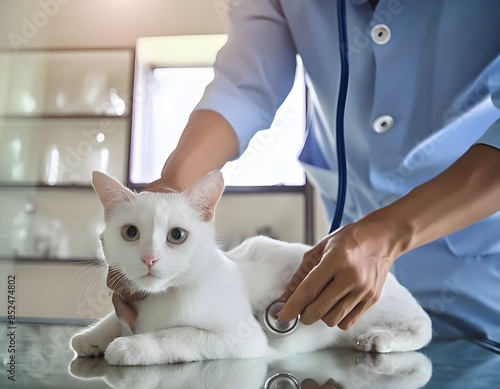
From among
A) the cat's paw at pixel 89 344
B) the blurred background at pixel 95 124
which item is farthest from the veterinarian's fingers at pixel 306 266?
the blurred background at pixel 95 124

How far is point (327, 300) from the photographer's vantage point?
1.71 ft

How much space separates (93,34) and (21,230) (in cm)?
80

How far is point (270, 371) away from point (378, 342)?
6.9 inches

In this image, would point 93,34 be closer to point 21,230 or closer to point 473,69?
point 21,230

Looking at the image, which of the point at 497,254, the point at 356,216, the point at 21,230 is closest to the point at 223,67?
the point at 356,216

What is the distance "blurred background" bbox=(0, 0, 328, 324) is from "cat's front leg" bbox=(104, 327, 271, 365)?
3.66 ft

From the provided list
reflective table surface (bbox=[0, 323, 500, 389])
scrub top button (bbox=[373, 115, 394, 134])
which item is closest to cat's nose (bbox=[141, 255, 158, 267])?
reflective table surface (bbox=[0, 323, 500, 389])

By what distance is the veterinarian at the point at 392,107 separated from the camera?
665 millimetres

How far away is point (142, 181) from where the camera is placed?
1.66 m

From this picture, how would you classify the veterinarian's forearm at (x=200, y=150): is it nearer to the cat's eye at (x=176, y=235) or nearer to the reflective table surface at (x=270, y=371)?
the cat's eye at (x=176, y=235)

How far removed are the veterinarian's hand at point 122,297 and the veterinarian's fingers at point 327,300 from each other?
0.61ft

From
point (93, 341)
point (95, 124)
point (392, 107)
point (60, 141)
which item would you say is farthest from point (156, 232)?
point (60, 141)

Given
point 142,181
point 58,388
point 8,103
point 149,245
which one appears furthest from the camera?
point 8,103

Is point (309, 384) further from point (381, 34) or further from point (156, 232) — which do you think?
point (381, 34)
